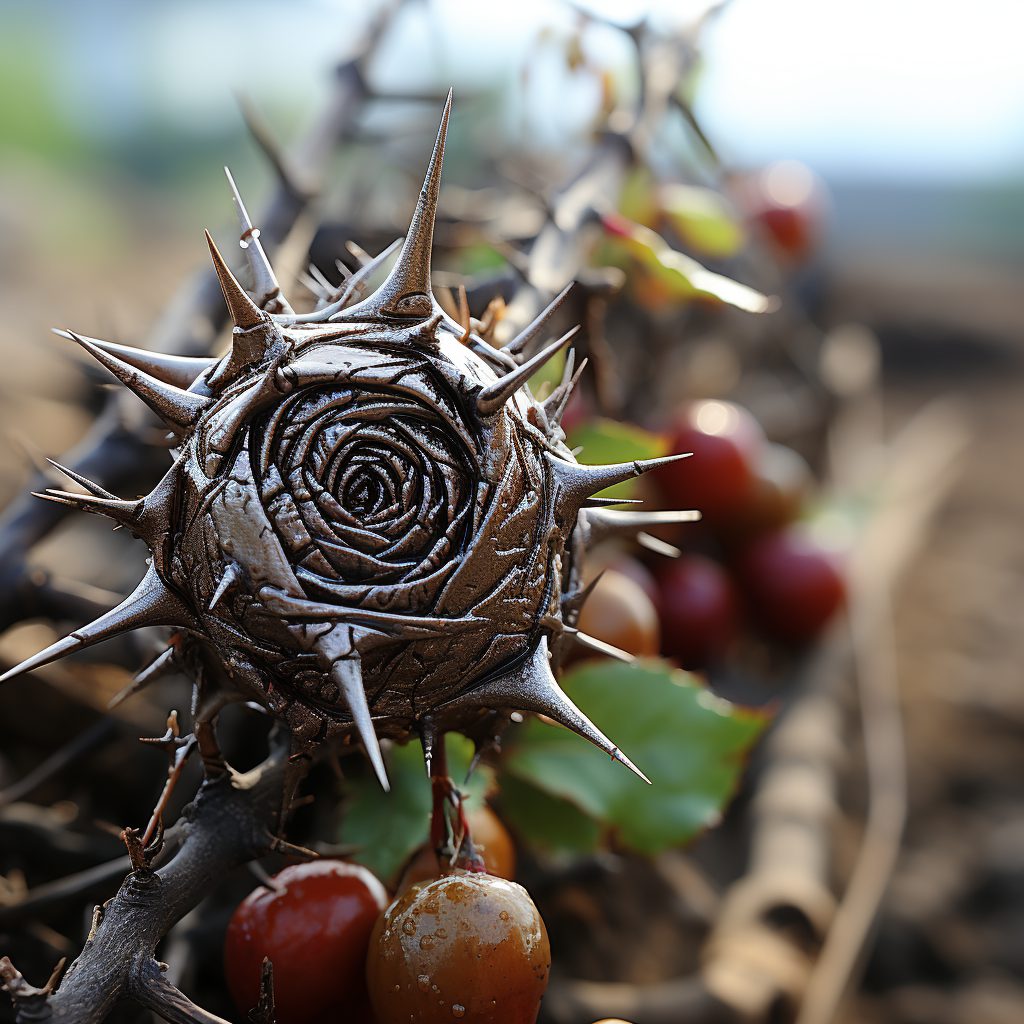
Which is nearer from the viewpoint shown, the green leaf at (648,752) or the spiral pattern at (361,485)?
the spiral pattern at (361,485)

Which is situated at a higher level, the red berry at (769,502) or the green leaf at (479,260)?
the green leaf at (479,260)

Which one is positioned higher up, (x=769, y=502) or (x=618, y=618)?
(x=618, y=618)

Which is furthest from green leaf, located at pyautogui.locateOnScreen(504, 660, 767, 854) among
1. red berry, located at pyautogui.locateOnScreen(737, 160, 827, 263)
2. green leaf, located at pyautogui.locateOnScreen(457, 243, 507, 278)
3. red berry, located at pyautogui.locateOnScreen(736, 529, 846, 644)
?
red berry, located at pyautogui.locateOnScreen(737, 160, 827, 263)

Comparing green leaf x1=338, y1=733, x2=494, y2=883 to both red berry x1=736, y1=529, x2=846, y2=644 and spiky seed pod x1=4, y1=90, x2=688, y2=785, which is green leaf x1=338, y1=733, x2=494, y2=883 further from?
red berry x1=736, y1=529, x2=846, y2=644

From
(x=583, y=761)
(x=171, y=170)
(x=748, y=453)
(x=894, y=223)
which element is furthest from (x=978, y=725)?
(x=171, y=170)

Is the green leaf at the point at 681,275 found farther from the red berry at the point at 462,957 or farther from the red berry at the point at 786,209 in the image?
the red berry at the point at 786,209

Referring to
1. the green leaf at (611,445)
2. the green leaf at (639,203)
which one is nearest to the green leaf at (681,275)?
the green leaf at (611,445)

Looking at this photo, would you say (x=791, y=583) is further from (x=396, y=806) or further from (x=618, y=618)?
(x=396, y=806)

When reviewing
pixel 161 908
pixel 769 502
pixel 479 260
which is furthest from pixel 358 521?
pixel 769 502
